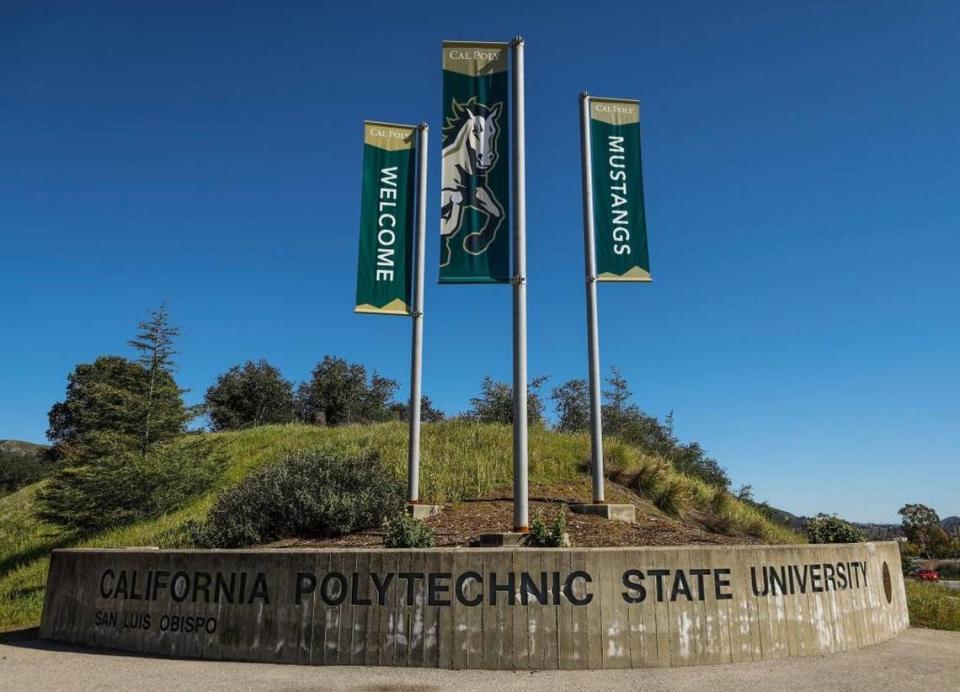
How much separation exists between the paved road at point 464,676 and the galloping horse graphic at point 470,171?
6372 millimetres

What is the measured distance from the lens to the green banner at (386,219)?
12516mm

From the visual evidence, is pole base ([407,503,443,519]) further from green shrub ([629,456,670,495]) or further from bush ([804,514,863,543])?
bush ([804,514,863,543])

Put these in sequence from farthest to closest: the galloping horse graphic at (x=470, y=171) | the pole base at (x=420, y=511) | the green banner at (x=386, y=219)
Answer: the green banner at (x=386, y=219), the pole base at (x=420, y=511), the galloping horse graphic at (x=470, y=171)

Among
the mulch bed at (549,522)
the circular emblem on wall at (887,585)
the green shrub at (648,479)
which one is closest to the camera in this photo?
the circular emblem on wall at (887,585)

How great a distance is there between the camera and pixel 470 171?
446 inches

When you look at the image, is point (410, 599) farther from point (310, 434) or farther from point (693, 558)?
point (310, 434)

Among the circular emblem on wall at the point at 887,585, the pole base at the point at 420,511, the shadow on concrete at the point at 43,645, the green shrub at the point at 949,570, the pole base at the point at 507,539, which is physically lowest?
the green shrub at the point at 949,570

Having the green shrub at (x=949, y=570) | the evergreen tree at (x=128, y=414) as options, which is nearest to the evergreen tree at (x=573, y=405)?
the evergreen tree at (x=128, y=414)

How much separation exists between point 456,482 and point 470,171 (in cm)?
759

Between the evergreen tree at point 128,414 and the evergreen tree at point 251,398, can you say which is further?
the evergreen tree at point 251,398

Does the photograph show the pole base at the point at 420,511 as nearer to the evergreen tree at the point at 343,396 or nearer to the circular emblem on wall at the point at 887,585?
the circular emblem on wall at the point at 887,585

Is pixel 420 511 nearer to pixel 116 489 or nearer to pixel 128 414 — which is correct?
pixel 116 489

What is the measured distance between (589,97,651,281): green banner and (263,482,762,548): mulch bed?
4.76 m

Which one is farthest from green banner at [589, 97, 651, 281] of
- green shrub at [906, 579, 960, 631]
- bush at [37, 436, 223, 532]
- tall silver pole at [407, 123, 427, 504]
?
bush at [37, 436, 223, 532]
